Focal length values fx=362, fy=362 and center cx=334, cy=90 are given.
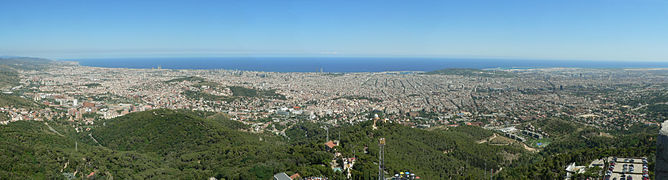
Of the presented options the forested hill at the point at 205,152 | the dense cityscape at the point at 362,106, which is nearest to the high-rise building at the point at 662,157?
the forested hill at the point at 205,152

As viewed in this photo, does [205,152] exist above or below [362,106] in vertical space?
above

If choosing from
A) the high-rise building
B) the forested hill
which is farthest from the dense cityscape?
the high-rise building

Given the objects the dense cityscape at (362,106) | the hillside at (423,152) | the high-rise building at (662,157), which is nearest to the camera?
the high-rise building at (662,157)

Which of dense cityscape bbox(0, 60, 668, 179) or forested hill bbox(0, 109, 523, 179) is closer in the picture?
forested hill bbox(0, 109, 523, 179)

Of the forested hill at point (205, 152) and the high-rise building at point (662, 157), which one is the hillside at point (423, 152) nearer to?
the forested hill at point (205, 152)

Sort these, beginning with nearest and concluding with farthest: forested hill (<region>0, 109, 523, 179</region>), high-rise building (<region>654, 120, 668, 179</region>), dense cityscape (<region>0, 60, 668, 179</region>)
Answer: high-rise building (<region>654, 120, 668, 179</region>) < forested hill (<region>0, 109, 523, 179</region>) < dense cityscape (<region>0, 60, 668, 179</region>)

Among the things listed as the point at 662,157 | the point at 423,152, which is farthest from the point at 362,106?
the point at 662,157

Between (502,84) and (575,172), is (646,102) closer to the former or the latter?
(502,84)

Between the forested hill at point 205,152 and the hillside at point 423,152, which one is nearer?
the forested hill at point 205,152

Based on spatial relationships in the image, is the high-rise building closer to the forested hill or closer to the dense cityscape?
the forested hill

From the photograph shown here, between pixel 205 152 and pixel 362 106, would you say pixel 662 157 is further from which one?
pixel 362 106

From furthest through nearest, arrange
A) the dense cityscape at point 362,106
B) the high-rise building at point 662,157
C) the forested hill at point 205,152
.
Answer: the dense cityscape at point 362,106
the forested hill at point 205,152
the high-rise building at point 662,157
